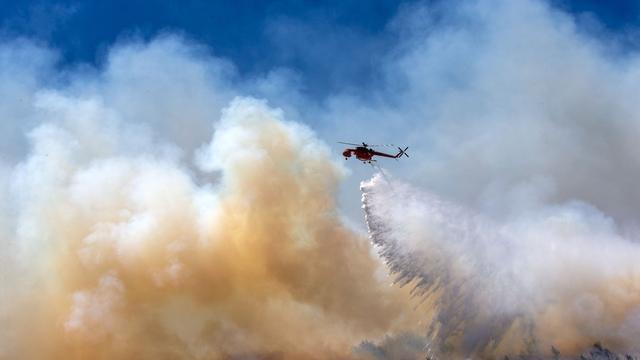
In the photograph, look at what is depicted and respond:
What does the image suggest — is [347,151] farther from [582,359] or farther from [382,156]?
[582,359]

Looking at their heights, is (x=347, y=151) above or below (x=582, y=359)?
below

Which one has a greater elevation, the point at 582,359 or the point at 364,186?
the point at 582,359

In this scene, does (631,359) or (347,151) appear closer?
(347,151)

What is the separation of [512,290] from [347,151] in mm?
55367

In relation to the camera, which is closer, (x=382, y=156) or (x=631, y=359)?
(x=382, y=156)

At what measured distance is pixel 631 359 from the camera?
652 ft

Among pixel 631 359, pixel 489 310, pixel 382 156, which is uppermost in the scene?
pixel 631 359

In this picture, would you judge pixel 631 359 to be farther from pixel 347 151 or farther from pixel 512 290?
pixel 347 151

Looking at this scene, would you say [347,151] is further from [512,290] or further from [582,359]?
[582,359]

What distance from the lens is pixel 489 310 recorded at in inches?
6752

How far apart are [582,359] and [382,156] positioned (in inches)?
3409

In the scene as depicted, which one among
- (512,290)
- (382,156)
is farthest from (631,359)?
(382,156)

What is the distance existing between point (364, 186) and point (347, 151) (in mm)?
11293

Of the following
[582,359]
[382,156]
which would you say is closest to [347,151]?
[382,156]
